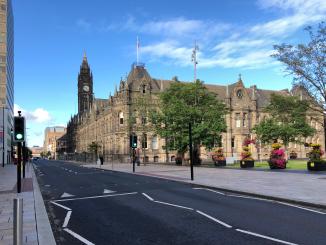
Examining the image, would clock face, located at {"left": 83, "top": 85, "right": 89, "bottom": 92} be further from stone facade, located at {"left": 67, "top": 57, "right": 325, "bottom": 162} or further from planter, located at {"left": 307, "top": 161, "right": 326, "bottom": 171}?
planter, located at {"left": 307, "top": 161, "right": 326, "bottom": 171}

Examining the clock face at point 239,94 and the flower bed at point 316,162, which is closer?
the flower bed at point 316,162

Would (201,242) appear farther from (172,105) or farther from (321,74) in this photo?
(172,105)

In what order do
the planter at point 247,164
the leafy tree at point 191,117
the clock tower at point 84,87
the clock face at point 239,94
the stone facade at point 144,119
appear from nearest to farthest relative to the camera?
the planter at point 247,164 < the leafy tree at point 191,117 < the stone facade at point 144,119 < the clock face at point 239,94 < the clock tower at point 84,87

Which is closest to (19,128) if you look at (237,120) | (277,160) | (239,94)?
(277,160)

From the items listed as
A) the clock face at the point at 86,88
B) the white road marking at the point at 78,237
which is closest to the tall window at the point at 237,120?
the clock face at the point at 86,88

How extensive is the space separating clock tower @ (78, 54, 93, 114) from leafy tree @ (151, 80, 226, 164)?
264 ft

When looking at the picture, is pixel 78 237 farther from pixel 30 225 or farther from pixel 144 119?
pixel 144 119

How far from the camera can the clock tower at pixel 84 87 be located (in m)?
129

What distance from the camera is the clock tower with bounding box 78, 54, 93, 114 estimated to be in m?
129

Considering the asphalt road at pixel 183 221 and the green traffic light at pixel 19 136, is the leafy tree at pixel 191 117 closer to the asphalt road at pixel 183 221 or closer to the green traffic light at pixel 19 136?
the asphalt road at pixel 183 221

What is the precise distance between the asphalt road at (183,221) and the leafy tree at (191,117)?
31.8 meters

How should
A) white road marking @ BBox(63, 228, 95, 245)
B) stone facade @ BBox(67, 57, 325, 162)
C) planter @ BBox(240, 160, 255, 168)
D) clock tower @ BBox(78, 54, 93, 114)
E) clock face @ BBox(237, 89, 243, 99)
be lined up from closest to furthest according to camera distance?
white road marking @ BBox(63, 228, 95, 245) < planter @ BBox(240, 160, 255, 168) < stone facade @ BBox(67, 57, 325, 162) < clock face @ BBox(237, 89, 243, 99) < clock tower @ BBox(78, 54, 93, 114)

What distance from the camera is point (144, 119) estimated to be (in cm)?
5928

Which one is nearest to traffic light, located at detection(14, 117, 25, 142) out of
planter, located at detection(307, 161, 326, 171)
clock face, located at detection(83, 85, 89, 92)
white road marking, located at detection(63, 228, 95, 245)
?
white road marking, located at detection(63, 228, 95, 245)
